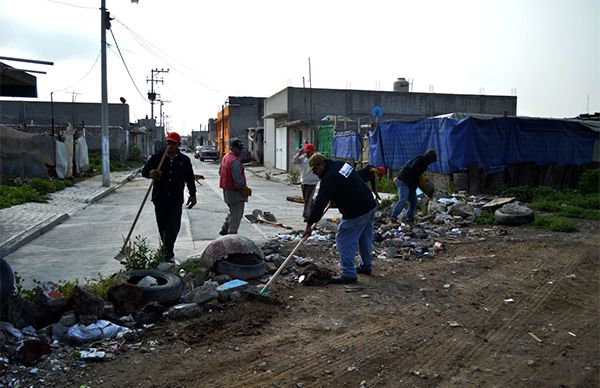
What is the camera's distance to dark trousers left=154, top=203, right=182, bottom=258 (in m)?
7.02

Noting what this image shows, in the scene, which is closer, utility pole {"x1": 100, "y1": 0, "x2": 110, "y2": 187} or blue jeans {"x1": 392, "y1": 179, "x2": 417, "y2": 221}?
blue jeans {"x1": 392, "y1": 179, "x2": 417, "y2": 221}

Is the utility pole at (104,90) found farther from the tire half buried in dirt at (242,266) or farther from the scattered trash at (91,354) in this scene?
the scattered trash at (91,354)

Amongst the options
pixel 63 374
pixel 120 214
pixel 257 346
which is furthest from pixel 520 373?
pixel 120 214

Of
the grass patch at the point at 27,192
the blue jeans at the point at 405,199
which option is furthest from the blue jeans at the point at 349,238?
the grass patch at the point at 27,192

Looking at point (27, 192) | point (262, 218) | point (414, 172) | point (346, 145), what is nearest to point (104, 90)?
point (27, 192)

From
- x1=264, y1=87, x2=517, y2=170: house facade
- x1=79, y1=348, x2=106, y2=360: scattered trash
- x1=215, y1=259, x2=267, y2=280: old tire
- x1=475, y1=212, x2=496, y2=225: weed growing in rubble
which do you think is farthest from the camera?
x1=264, y1=87, x2=517, y2=170: house facade

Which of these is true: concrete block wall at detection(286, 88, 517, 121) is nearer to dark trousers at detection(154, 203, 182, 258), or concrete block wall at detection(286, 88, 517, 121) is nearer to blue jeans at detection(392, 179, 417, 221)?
blue jeans at detection(392, 179, 417, 221)

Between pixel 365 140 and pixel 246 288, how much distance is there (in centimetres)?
1432

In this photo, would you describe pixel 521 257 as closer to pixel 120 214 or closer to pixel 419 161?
pixel 419 161

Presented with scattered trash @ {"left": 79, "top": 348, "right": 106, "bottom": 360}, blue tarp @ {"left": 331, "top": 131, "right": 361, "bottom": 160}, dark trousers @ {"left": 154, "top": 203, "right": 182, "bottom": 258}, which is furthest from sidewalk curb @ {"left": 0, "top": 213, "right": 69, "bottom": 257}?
blue tarp @ {"left": 331, "top": 131, "right": 361, "bottom": 160}

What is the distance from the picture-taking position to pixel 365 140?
Answer: 1941 centimetres

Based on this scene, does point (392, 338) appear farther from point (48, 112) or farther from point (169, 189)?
point (48, 112)

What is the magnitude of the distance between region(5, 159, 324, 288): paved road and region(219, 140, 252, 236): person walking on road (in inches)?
32.6

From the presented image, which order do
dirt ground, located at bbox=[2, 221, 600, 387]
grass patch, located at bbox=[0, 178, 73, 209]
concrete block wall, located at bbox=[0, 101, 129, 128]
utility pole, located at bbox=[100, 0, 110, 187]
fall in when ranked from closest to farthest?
1. dirt ground, located at bbox=[2, 221, 600, 387]
2. grass patch, located at bbox=[0, 178, 73, 209]
3. utility pole, located at bbox=[100, 0, 110, 187]
4. concrete block wall, located at bbox=[0, 101, 129, 128]
